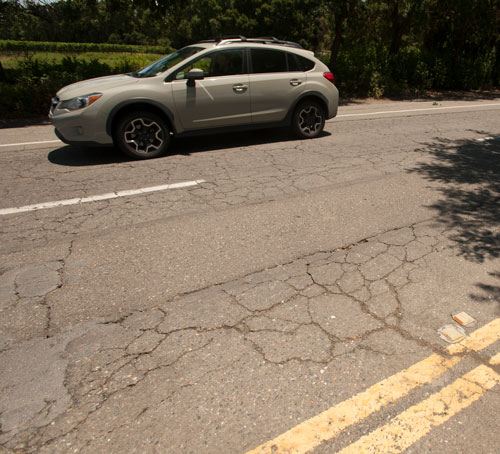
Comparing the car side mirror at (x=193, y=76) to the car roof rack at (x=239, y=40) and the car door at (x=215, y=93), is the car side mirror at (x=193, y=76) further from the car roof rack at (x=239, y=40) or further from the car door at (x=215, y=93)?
the car roof rack at (x=239, y=40)

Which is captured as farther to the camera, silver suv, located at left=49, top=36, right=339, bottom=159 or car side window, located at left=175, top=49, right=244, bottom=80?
car side window, located at left=175, top=49, right=244, bottom=80

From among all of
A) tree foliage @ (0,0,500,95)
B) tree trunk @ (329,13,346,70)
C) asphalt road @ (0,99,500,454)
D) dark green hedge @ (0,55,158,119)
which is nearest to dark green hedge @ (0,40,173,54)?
tree foliage @ (0,0,500,95)

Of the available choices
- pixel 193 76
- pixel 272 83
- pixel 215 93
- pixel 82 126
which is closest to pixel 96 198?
pixel 82 126

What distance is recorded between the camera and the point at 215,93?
6566 millimetres

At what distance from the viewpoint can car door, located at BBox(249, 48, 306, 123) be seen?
22.9 ft

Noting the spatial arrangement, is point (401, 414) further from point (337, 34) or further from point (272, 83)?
point (337, 34)

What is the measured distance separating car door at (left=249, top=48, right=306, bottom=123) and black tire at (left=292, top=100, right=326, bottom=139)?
Answer: 307mm

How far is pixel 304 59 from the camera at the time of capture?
295 inches

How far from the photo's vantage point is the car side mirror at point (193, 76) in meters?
6.13

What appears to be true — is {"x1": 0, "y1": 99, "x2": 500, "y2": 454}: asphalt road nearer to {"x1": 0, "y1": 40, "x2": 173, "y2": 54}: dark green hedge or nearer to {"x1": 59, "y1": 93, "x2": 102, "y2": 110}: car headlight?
{"x1": 59, "y1": 93, "x2": 102, "y2": 110}: car headlight

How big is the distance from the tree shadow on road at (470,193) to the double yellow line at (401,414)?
0.96 m

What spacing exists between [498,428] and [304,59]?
6.97 m

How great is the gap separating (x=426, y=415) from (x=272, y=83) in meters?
6.19

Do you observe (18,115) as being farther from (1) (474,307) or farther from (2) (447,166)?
(1) (474,307)
